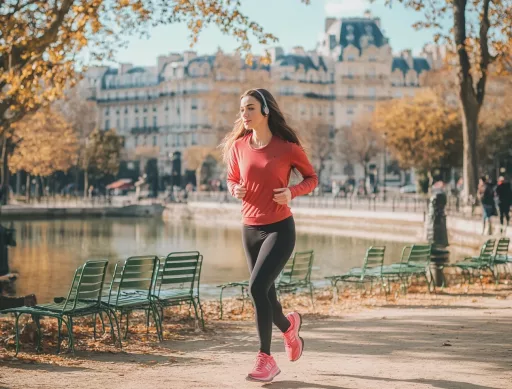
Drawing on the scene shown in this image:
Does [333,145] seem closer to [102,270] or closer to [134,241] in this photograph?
[134,241]

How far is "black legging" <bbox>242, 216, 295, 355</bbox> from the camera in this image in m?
6.26

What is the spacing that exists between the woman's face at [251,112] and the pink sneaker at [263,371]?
1669mm

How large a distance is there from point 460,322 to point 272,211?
4386 mm

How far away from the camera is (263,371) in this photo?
6332 millimetres

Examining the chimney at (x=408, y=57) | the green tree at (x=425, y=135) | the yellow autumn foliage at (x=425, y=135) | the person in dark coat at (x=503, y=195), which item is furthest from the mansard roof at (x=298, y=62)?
the person in dark coat at (x=503, y=195)

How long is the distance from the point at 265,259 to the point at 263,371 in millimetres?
805

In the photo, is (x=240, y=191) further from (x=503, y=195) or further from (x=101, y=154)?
(x=101, y=154)

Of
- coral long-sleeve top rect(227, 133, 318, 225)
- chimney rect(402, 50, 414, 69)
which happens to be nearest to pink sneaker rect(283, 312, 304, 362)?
coral long-sleeve top rect(227, 133, 318, 225)

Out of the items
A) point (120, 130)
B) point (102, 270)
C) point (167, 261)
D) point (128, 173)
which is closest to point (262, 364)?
point (102, 270)

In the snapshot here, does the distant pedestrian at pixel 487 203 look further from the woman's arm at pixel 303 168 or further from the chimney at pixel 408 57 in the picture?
the chimney at pixel 408 57

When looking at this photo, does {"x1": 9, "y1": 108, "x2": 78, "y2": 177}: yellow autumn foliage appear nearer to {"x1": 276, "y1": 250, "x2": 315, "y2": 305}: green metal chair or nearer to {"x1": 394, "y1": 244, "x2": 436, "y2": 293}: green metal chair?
{"x1": 394, "y1": 244, "x2": 436, "y2": 293}: green metal chair

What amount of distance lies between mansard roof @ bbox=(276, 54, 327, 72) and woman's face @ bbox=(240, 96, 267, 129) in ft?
373

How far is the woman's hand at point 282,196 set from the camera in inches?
245

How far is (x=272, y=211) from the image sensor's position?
Answer: 6.36 metres
